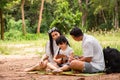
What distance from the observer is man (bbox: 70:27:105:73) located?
9273 mm

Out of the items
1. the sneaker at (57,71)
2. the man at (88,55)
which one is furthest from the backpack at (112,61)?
the sneaker at (57,71)

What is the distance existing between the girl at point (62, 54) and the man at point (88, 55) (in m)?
0.38

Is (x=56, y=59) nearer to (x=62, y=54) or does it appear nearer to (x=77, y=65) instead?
(x=62, y=54)

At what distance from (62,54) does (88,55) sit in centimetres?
100

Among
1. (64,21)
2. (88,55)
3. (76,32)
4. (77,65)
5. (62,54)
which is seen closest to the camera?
(76,32)

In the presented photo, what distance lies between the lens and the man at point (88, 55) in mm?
9273

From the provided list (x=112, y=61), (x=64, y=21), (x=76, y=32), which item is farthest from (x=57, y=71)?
(x=64, y=21)

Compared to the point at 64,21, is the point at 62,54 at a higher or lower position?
lower

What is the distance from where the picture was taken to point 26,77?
947cm

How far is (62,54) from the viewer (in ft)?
33.2

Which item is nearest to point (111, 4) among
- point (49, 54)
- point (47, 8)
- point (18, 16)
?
point (47, 8)

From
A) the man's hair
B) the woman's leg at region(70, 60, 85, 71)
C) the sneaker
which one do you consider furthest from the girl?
the man's hair

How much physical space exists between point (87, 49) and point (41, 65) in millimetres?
1747

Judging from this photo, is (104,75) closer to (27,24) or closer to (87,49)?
(87,49)
